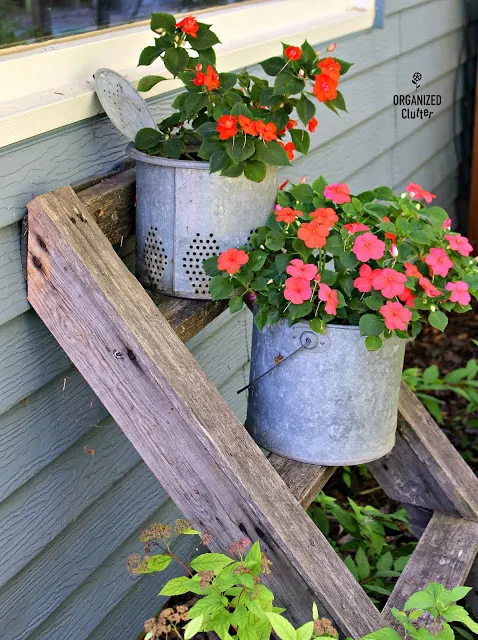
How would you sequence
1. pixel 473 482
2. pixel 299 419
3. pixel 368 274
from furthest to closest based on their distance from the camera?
1. pixel 473 482
2. pixel 299 419
3. pixel 368 274

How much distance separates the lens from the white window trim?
157cm

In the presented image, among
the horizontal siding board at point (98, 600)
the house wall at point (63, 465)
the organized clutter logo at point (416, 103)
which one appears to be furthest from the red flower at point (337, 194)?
the organized clutter logo at point (416, 103)

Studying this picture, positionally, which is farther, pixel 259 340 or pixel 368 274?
pixel 259 340

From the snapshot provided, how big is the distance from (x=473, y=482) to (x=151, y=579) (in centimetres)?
77

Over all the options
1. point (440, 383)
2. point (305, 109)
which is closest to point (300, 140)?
point (305, 109)

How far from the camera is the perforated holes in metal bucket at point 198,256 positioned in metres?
1.68

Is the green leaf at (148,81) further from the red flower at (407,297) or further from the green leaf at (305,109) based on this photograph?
the red flower at (407,297)

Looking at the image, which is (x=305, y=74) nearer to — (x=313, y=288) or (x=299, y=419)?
(x=313, y=288)

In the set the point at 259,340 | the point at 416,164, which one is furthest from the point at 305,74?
the point at 416,164

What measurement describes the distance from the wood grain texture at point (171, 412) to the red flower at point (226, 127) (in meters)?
0.27

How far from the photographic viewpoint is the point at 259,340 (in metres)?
1.78

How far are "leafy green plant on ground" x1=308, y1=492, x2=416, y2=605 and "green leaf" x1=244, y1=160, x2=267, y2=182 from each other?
1043mm

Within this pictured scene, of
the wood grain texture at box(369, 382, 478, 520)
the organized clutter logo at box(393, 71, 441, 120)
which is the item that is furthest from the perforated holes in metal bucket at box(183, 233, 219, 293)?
the organized clutter logo at box(393, 71, 441, 120)

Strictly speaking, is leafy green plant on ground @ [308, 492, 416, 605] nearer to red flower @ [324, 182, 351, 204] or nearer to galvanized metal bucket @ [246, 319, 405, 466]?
galvanized metal bucket @ [246, 319, 405, 466]
